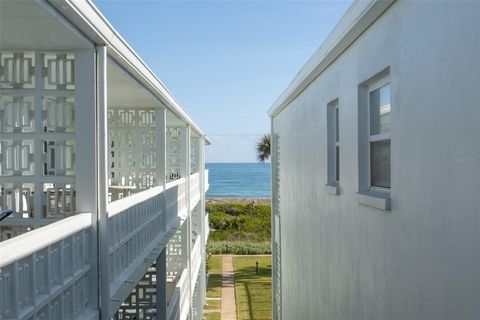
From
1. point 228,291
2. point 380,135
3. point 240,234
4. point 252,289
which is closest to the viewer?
point 380,135

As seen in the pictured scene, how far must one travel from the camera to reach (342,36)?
5426 millimetres

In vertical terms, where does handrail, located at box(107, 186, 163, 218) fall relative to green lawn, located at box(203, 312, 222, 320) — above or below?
above

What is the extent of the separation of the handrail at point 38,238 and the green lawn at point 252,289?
14.0 metres

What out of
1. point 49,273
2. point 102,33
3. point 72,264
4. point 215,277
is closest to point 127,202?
point 72,264

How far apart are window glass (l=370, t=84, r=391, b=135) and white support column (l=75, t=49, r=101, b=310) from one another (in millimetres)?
2502

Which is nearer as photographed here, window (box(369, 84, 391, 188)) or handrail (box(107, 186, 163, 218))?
window (box(369, 84, 391, 188))

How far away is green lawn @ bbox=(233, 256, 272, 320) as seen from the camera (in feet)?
59.6

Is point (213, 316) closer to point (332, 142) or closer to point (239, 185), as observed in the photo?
point (332, 142)

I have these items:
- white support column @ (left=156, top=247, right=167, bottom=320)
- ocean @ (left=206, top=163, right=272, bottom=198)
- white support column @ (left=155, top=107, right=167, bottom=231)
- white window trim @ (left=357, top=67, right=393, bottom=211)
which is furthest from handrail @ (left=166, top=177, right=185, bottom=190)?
ocean @ (left=206, top=163, right=272, bottom=198)

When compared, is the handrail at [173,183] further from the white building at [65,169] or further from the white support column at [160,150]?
the white building at [65,169]

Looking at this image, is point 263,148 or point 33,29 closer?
point 33,29

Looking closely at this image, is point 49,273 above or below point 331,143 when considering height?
below

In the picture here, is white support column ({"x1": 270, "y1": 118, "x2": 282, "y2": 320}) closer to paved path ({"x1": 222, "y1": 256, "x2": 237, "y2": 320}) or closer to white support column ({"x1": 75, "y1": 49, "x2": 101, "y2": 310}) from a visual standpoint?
paved path ({"x1": 222, "y1": 256, "x2": 237, "y2": 320})

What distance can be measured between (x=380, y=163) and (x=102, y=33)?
270 centimetres
